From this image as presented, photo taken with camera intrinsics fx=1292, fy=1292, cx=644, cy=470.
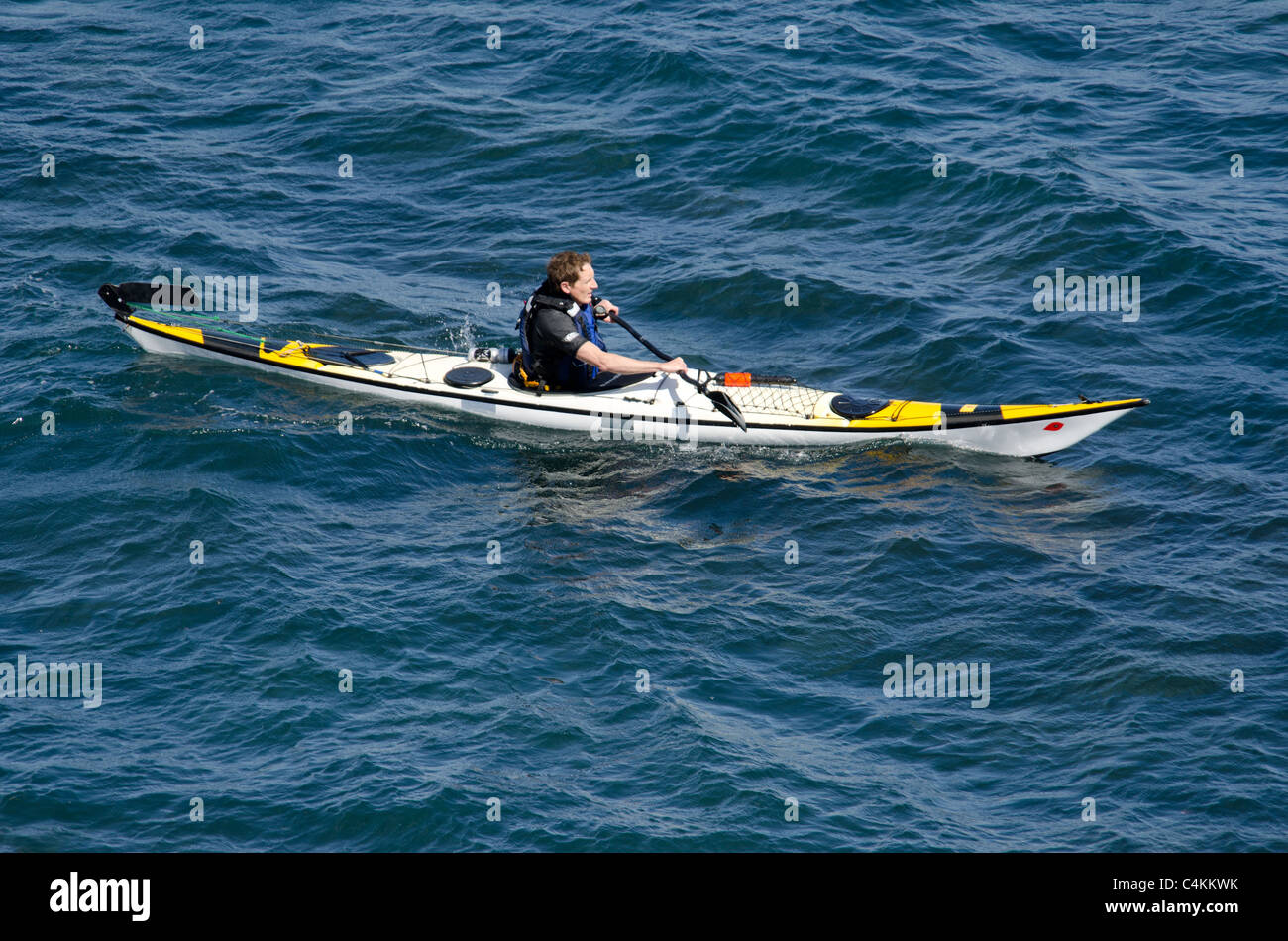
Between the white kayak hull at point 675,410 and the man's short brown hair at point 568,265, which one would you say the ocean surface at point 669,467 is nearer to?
the white kayak hull at point 675,410

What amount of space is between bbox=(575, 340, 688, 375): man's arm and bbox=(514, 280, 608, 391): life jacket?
0.57 feet

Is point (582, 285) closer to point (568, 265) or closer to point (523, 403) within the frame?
point (568, 265)

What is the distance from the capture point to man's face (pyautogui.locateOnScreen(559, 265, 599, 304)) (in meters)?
11.6

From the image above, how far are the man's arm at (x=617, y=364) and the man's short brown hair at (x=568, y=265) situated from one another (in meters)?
0.63

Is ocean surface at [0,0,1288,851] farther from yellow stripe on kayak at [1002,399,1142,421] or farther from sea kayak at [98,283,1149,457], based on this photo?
yellow stripe on kayak at [1002,399,1142,421]

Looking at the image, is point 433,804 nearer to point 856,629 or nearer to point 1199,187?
point 856,629

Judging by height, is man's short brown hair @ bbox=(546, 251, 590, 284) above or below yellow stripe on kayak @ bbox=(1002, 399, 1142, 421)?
above

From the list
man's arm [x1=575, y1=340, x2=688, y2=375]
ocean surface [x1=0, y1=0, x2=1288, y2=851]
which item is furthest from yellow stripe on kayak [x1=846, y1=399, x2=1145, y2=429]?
man's arm [x1=575, y1=340, x2=688, y2=375]

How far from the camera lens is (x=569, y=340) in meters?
11.8

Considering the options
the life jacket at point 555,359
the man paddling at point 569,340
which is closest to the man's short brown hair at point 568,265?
the man paddling at point 569,340

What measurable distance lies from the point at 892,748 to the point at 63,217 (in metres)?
13.1

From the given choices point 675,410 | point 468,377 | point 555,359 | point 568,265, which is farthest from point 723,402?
point 468,377

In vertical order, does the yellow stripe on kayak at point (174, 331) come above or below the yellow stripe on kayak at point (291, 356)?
above

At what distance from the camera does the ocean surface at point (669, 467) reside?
832 centimetres
